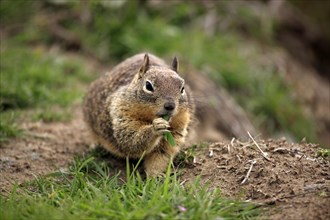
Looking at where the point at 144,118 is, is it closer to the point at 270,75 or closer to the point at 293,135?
the point at 293,135

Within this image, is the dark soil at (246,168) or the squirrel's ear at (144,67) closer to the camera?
the dark soil at (246,168)

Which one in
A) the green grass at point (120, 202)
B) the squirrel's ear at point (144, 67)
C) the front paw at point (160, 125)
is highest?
the squirrel's ear at point (144, 67)

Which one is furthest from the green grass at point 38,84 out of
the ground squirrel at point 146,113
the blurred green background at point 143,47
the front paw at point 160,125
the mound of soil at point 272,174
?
the mound of soil at point 272,174

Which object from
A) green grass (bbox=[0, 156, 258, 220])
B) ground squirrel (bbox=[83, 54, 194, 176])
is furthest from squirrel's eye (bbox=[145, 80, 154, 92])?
green grass (bbox=[0, 156, 258, 220])

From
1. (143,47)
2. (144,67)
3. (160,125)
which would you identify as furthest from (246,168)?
(143,47)

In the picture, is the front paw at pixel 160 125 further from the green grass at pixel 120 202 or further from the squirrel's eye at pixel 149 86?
the green grass at pixel 120 202

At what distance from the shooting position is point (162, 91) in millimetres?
4805

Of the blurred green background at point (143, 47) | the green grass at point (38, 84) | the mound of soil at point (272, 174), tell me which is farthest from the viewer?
the blurred green background at point (143, 47)

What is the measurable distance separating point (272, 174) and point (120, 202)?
1.32 meters

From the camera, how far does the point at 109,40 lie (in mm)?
9898

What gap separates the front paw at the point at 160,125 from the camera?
4668 mm

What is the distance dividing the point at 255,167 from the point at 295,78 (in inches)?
268

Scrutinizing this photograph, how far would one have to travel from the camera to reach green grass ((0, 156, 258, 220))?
3715 mm

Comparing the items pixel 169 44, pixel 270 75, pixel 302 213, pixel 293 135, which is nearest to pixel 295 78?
pixel 270 75
